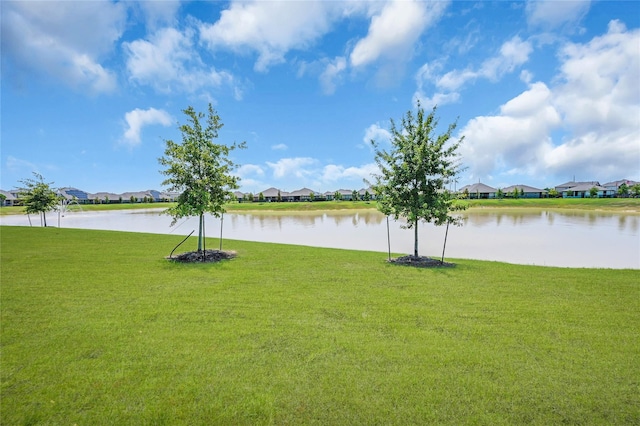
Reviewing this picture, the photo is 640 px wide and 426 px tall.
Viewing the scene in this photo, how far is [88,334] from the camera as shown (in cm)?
559

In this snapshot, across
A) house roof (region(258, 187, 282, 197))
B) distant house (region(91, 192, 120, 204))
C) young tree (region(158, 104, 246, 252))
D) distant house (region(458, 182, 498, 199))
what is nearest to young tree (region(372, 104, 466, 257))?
young tree (region(158, 104, 246, 252))

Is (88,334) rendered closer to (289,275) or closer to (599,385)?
(289,275)

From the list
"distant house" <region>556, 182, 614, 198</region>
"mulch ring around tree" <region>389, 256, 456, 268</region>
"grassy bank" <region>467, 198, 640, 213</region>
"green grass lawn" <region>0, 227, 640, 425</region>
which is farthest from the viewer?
"distant house" <region>556, 182, 614, 198</region>

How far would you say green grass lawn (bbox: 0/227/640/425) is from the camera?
3701 mm

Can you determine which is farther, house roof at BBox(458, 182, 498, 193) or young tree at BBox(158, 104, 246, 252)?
house roof at BBox(458, 182, 498, 193)

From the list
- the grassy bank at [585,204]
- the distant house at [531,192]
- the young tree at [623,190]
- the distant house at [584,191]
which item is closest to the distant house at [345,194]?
the distant house at [531,192]

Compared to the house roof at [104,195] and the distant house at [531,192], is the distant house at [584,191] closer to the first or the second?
the distant house at [531,192]

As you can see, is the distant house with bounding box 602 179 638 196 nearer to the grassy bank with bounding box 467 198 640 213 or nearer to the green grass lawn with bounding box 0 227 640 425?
the grassy bank with bounding box 467 198 640 213

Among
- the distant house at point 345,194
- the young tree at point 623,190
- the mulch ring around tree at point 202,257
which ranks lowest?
the mulch ring around tree at point 202,257

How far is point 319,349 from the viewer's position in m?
5.02

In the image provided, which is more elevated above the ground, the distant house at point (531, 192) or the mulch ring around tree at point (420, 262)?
the distant house at point (531, 192)

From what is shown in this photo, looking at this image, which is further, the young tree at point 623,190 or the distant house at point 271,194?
the distant house at point 271,194

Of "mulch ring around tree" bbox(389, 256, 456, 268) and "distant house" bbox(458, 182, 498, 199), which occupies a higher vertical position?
"distant house" bbox(458, 182, 498, 199)

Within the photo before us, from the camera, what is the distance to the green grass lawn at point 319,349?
370cm
